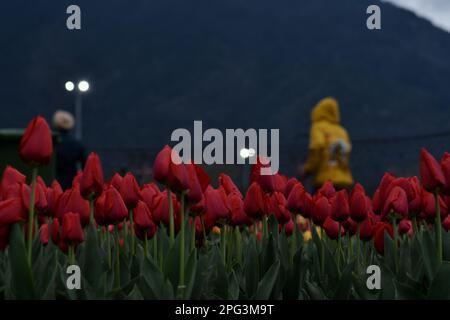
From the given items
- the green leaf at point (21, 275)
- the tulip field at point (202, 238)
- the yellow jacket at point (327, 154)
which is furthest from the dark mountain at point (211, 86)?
the green leaf at point (21, 275)

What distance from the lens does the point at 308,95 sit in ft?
531

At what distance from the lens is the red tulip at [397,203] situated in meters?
2.59

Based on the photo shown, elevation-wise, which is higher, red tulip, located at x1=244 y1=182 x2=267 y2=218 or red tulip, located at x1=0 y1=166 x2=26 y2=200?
red tulip, located at x1=0 y1=166 x2=26 y2=200

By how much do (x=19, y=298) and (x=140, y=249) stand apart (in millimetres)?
800

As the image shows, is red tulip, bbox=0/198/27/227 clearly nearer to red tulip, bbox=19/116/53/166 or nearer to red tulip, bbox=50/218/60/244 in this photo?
red tulip, bbox=19/116/53/166

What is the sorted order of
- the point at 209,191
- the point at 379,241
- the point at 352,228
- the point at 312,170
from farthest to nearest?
the point at 312,170, the point at 352,228, the point at 379,241, the point at 209,191

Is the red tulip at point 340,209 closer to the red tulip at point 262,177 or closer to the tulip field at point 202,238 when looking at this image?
the tulip field at point 202,238

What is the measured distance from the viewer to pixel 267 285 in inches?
84.2

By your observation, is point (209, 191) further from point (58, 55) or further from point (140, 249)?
point (58, 55)

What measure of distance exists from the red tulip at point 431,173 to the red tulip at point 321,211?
62 cm

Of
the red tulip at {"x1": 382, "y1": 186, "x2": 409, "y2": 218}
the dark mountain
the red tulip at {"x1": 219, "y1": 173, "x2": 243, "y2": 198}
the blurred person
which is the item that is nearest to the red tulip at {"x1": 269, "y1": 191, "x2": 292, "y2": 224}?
the red tulip at {"x1": 219, "y1": 173, "x2": 243, "y2": 198}

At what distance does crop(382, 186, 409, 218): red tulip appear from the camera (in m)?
2.59
